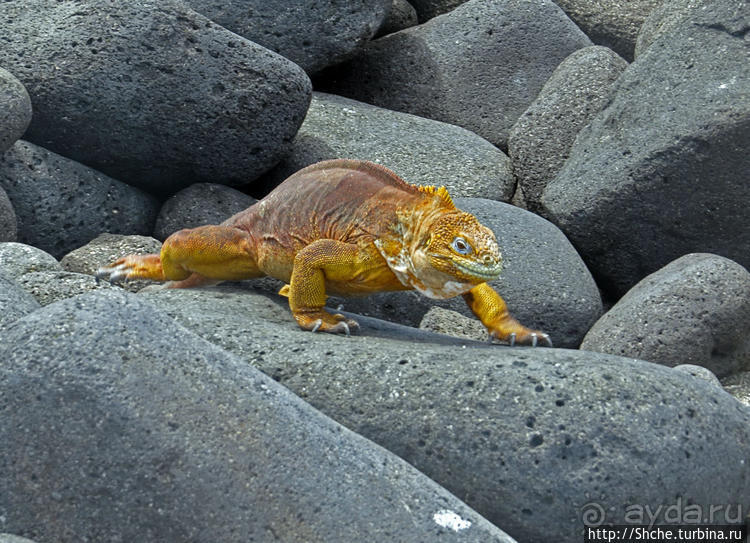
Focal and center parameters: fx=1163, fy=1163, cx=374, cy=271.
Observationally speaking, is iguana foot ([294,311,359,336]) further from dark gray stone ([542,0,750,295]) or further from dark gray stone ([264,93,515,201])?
dark gray stone ([542,0,750,295])

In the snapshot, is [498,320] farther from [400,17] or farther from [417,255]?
[400,17]

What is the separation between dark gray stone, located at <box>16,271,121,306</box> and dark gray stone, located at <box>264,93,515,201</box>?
201cm

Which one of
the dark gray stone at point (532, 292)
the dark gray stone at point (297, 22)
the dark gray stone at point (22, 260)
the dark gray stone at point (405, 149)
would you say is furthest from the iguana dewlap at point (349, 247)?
the dark gray stone at point (297, 22)

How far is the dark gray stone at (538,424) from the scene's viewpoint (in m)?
3.62

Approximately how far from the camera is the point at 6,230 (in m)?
5.79

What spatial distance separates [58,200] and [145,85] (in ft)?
2.53

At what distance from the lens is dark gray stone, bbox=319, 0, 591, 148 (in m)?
7.98

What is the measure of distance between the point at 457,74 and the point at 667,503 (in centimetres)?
487

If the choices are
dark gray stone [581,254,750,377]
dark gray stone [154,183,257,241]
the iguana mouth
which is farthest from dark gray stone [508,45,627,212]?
the iguana mouth

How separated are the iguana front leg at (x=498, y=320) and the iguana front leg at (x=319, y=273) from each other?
0.53 metres

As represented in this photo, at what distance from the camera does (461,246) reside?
428 centimetres

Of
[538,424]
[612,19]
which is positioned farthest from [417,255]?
[612,19]

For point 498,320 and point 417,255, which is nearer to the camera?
point 417,255

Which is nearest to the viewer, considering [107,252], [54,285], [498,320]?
[498,320]
